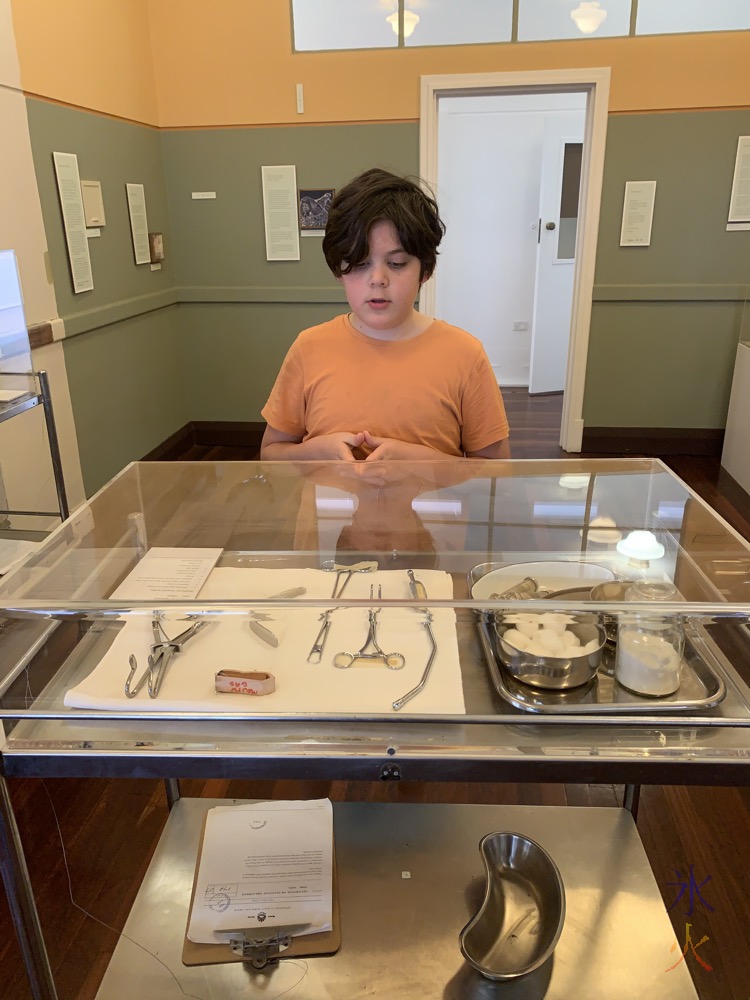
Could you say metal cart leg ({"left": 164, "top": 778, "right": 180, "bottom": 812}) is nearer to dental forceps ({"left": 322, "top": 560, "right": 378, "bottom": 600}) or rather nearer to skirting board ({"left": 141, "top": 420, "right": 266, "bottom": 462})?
dental forceps ({"left": 322, "top": 560, "right": 378, "bottom": 600})

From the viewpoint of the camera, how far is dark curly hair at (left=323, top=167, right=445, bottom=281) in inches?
54.2

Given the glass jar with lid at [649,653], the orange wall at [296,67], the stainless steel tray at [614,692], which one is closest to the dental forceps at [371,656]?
the stainless steel tray at [614,692]

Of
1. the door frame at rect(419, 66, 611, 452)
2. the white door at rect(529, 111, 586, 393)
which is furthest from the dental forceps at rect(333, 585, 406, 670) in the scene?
the white door at rect(529, 111, 586, 393)

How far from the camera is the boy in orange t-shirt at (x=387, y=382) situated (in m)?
1.45

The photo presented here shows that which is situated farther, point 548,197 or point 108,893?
point 548,197

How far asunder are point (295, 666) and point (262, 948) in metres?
0.63

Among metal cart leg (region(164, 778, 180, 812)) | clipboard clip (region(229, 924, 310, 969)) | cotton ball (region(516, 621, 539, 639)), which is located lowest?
metal cart leg (region(164, 778, 180, 812))

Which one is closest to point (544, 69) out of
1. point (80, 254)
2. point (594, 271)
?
point (594, 271)

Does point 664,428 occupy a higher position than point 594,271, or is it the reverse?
point 594,271

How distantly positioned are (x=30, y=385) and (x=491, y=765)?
86.7 inches

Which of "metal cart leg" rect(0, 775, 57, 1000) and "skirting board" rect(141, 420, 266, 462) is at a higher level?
"metal cart leg" rect(0, 775, 57, 1000)

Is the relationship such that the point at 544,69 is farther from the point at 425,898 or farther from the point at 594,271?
the point at 425,898

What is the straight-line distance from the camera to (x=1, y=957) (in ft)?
5.08

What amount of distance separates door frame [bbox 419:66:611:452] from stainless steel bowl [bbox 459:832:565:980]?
3772 mm
